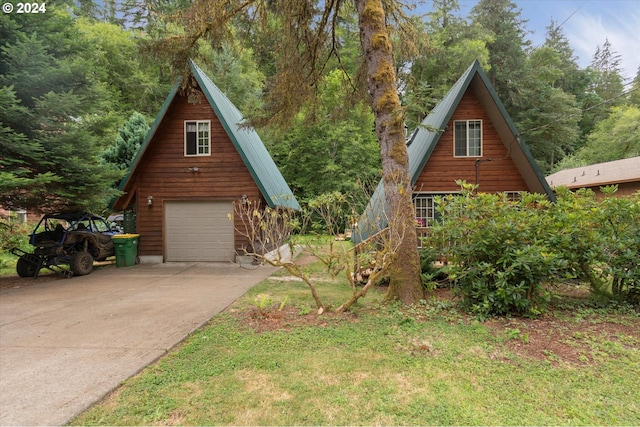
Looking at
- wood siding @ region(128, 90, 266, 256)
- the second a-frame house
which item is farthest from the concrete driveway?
the second a-frame house

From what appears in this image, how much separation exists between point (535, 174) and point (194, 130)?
1092 centimetres

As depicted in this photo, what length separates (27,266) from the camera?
9086 millimetres

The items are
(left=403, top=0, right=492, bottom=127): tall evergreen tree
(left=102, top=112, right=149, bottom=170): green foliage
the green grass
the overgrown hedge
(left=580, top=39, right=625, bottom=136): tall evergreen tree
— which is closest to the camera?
the green grass

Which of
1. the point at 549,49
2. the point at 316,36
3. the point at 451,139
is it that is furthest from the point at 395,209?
the point at 549,49

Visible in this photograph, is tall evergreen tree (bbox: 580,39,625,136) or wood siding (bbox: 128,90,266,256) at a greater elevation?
tall evergreen tree (bbox: 580,39,625,136)

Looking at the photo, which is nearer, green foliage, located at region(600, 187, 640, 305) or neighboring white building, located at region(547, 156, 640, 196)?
green foliage, located at region(600, 187, 640, 305)

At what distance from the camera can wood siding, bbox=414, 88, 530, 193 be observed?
1057 cm

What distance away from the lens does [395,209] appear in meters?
5.60

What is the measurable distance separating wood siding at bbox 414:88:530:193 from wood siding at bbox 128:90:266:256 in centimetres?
585

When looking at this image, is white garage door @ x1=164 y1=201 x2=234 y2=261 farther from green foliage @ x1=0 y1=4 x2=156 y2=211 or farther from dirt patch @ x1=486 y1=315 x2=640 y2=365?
dirt patch @ x1=486 y1=315 x2=640 y2=365

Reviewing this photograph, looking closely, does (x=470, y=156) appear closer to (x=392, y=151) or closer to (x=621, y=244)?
(x=621, y=244)

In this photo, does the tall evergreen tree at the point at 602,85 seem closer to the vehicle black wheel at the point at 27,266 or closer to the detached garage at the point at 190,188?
the detached garage at the point at 190,188

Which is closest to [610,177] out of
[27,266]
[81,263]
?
[81,263]

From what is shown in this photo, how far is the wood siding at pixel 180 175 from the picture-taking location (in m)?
11.3
